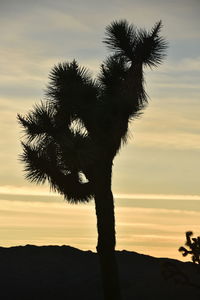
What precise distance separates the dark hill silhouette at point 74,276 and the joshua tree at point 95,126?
10436 millimetres

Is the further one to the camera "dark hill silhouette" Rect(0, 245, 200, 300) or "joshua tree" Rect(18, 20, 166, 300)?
"dark hill silhouette" Rect(0, 245, 200, 300)

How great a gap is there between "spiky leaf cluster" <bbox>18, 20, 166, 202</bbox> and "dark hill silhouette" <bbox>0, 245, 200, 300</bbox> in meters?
11.5

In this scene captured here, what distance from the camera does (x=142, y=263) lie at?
38875 millimetres

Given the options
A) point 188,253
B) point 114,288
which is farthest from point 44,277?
point 188,253

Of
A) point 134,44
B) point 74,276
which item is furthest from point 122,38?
point 74,276

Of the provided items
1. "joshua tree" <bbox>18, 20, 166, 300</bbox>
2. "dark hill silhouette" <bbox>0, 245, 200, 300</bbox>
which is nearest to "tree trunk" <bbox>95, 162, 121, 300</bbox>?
"joshua tree" <bbox>18, 20, 166, 300</bbox>

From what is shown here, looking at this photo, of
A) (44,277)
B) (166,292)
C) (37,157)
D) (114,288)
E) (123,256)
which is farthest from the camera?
(123,256)

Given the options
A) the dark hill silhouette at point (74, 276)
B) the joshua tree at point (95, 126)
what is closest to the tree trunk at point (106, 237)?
the joshua tree at point (95, 126)

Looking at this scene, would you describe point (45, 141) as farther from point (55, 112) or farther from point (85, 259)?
point (85, 259)

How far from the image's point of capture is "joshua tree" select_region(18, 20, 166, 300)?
18281 millimetres

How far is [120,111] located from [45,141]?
211 centimetres

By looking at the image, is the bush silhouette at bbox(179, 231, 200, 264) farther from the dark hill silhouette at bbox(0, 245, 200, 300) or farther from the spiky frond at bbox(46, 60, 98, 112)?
the dark hill silhouette at bbox(0, 245, 200, 300)

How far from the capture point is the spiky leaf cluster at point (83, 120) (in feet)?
59.5

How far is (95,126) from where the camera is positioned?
18891mm
